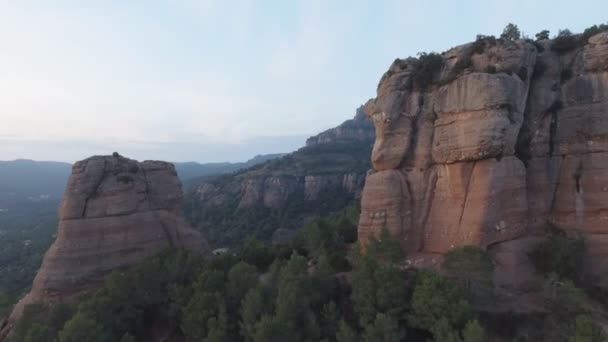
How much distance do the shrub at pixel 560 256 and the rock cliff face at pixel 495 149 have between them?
1111 mm

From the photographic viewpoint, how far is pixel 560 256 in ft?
93.7

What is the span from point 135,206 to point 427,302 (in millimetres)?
29224

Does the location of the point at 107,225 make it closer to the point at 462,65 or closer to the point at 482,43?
the point at 462,65

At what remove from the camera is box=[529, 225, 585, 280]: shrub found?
1129 inches

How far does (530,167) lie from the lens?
106 feet

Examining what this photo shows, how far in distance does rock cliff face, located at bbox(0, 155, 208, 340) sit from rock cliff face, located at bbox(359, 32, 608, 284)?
21064 millimetres

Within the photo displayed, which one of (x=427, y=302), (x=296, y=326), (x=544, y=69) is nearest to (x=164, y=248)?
(x=296, y=326)

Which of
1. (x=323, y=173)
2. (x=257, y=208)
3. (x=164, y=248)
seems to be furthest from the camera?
(x=323, y=173)

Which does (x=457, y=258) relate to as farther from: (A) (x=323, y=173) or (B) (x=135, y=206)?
(A) (x=323, y=173)

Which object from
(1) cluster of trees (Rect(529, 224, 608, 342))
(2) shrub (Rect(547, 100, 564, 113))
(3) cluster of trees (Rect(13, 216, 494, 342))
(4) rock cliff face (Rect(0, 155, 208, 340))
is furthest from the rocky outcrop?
(1) cluster of trees (Rect(529, 224, 608, 342))

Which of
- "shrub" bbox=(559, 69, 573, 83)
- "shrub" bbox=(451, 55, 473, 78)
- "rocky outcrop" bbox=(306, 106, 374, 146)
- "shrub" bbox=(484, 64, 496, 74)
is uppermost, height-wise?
"rocky outcrop" bbox=(306, 106, 374, 146)

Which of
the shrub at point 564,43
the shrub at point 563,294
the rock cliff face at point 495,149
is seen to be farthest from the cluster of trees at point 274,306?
the shrub at point 564,43

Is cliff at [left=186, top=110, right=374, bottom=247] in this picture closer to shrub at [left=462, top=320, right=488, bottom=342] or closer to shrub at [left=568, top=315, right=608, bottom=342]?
shrub at [left=462, top=320, right=488, bottom=342]

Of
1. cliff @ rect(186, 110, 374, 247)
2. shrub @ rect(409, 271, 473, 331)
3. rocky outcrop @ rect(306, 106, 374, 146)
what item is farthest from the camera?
rocky outcrop @ rect(306, 106, 374, 146)
